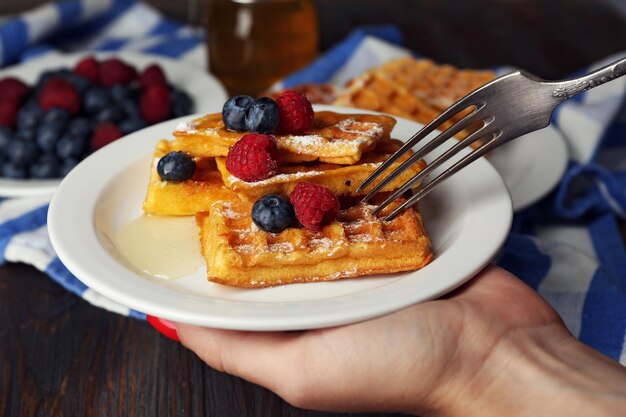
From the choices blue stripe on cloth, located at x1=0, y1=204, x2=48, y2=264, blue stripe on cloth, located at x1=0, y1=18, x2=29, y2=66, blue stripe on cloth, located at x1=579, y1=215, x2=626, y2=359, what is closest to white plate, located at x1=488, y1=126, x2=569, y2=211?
blue stripe on cloth, located at x1=579, y1=215, x2=626, y2=359

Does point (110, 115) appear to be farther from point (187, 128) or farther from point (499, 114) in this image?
point (499, 114)

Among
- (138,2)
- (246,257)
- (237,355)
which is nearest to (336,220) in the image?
(246,257)

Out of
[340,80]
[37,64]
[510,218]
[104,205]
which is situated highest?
[510,218]

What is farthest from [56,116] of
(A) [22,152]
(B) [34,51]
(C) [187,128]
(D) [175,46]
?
(C) [187,128]

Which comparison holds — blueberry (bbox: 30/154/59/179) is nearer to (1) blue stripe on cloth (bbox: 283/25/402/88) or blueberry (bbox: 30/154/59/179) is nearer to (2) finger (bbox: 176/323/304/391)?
(1) blue stripe on cloth (bbox: 283/25/402/88)

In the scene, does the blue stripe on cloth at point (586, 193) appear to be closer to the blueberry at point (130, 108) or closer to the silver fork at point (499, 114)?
the silver fork at point (499, 114)

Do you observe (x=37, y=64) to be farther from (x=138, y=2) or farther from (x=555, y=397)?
(x=555, y=397)
